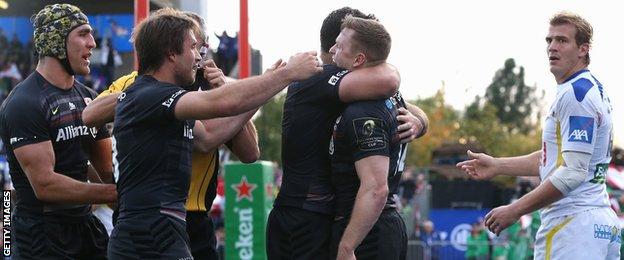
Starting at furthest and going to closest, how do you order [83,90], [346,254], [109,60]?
[109,60]
[83,90]
[346,254]

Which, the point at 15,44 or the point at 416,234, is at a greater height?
the point at 15,44

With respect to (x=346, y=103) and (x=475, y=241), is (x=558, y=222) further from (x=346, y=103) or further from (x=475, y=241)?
(x=475, y=241)

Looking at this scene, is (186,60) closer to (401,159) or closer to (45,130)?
(45,130)

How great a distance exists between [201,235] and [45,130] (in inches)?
42.7

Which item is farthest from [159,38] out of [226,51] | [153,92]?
[226,51]

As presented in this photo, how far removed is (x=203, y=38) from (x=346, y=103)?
2.92ft

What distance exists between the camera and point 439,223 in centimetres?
2636

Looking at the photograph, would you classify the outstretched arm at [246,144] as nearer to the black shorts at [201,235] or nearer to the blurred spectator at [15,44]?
the black shorts at [201,235]

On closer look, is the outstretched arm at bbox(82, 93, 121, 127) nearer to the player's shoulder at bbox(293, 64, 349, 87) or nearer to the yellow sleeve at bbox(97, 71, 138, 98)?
the yellow sleeve at bbox(97, 71, 138, 98)

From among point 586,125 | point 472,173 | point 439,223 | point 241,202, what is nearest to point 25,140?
point 472,173

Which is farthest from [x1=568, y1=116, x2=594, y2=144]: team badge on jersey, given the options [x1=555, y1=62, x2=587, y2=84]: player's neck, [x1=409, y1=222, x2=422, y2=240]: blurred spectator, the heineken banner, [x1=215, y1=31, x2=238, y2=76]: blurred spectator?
[x1=409, y1=222, x2=422, y2=240]: blurred spectator

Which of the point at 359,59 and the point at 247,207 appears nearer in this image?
the point at 359,59

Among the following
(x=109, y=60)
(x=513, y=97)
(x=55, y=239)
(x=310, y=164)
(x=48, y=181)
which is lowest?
(x=513, y=97)

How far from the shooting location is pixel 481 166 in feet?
23.3
